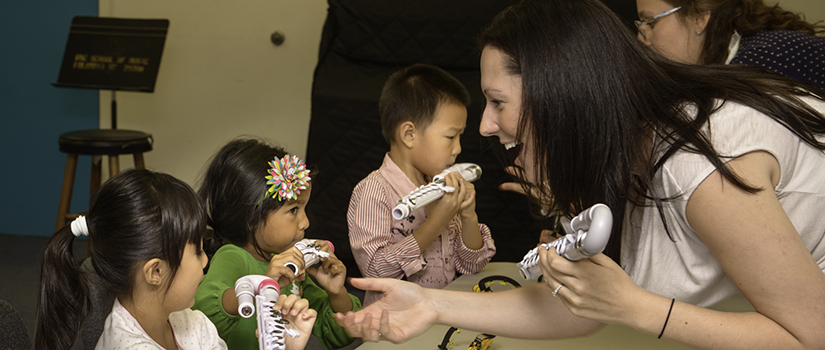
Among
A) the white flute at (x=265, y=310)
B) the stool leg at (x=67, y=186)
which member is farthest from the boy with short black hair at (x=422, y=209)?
the stool leg at (x=67, y=186)

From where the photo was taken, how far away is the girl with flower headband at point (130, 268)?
41.1 inches

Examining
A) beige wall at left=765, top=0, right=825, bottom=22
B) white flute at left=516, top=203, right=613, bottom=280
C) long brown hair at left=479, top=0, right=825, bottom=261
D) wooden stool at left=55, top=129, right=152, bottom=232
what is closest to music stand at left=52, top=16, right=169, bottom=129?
wooden stool at left=55, top=129, right=152, bottom=232

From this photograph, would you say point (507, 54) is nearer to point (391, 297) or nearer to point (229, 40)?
point (391, 297)

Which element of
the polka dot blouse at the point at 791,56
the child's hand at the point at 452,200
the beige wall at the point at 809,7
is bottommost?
the child's hand at the point at 452,200

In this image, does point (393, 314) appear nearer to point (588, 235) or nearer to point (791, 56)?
point (588, 235)

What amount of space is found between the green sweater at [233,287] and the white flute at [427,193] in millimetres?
287

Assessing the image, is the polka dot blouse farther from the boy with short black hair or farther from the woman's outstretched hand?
the woman's outstretched hand

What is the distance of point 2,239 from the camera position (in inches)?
144

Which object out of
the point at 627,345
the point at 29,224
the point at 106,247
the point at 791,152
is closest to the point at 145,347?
the point at 106,247

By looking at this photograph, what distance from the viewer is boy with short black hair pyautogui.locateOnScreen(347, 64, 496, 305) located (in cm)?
163

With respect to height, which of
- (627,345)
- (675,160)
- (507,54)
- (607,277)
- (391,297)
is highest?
(507,54)

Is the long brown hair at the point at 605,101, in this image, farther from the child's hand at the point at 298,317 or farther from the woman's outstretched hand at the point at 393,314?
the child's hand at the point at 298,317

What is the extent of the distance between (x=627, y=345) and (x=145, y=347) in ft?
2.85

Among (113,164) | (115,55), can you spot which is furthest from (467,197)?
(115,55)
